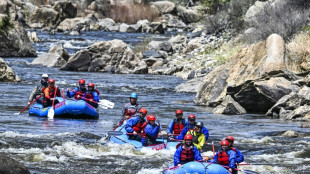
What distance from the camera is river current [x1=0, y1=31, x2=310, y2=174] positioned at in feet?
41.8

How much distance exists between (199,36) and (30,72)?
1352cm

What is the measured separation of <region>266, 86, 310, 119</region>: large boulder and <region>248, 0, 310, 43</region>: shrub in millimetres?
7632

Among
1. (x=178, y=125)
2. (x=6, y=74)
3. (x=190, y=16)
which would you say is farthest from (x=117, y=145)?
(x=190, y=16)

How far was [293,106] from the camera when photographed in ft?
62.8

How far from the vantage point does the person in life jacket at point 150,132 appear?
13859 millimetres

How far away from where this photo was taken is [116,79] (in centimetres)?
2950

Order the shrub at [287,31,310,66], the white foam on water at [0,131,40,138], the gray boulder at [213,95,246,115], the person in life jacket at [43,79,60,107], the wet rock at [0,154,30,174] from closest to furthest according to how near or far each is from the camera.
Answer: the wet rock at [0,154,30,174], the white foam on water at [0,131,40,138], the person in life jacket at [43,79,60,107], the gray boulder at [213,95,246,115], the shrub at [287,31,310,66]

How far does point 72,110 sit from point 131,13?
172 feet

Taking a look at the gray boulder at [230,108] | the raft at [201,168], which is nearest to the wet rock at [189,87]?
the gray boulder at [230,108]

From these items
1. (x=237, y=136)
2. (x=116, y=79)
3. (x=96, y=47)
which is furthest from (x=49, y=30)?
(x=237, y=136)

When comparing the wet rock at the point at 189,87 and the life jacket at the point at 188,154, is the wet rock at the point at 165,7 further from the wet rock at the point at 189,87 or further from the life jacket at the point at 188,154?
the life jacket at the point at 188,154

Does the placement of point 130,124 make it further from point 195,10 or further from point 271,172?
point 195,10

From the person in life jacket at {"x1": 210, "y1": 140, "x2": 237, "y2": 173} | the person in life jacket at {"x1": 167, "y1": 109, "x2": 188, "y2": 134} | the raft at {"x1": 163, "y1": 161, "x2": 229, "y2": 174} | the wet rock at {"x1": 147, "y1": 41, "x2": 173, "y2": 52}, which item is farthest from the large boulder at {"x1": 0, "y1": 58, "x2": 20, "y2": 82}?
the raft at {"x1": 163, "y1": 161, "x2": 229, "y2": 174}

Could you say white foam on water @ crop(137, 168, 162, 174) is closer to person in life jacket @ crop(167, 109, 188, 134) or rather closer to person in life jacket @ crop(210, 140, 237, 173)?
person in life jacket @ crop(210, 140, 237, 173)
